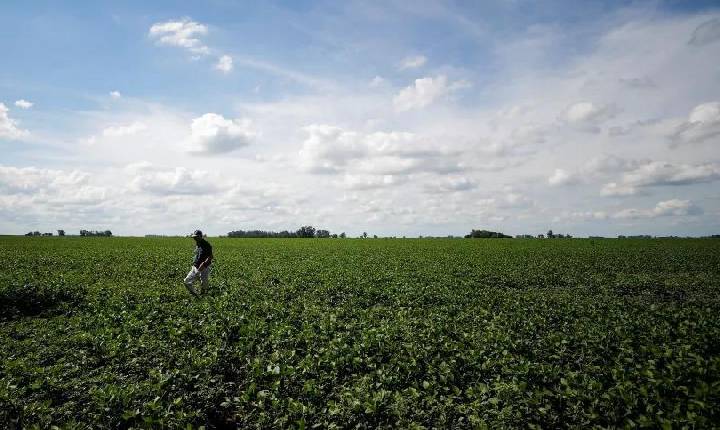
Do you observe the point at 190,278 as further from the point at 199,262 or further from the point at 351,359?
the point at 351,359

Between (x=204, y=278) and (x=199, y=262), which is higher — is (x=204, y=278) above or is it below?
below

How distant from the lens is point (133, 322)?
42.1 feet

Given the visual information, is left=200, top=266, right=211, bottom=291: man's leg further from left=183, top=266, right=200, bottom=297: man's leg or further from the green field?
the green field

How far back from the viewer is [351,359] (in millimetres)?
9773

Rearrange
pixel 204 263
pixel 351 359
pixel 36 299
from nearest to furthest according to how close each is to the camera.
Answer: pixel 351 359 → pixel 36 299 → pixel 204 263

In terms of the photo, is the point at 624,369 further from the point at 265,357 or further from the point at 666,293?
the point at 666,293

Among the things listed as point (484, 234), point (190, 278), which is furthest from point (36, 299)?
point (484, 234)

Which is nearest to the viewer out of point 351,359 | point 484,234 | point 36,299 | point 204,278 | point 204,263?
point 351,359

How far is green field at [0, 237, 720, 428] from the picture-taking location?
7.36 meters

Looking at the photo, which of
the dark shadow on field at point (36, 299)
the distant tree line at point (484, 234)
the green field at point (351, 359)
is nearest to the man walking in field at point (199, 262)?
the green field at point (351, 359)

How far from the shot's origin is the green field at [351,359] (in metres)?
7.36

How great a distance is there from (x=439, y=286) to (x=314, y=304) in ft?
22.7

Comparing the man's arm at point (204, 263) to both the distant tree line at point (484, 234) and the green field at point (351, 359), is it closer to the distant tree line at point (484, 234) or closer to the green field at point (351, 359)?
the green field at point (351, 359)

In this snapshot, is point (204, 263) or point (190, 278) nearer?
point (190, 278)
